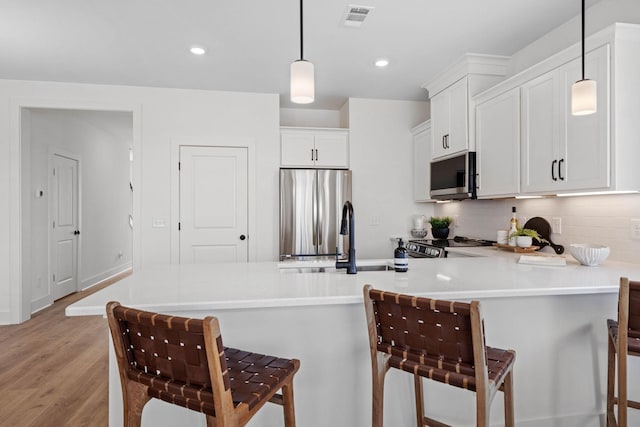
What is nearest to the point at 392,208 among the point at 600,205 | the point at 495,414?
the point at 600,205

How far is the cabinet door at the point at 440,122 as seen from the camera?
3.72 metres

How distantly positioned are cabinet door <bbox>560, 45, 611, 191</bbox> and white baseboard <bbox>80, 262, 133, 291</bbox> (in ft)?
20.4

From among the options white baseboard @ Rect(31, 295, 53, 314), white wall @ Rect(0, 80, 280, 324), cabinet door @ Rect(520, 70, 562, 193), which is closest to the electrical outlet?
cabinet door @ Rect(520, 70, 562, 193)

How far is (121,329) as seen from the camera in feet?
3.76

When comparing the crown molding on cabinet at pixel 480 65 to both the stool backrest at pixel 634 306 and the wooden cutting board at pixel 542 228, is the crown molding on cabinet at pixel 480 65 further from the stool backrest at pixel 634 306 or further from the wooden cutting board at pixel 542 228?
the stool backrest at pixel 634 306

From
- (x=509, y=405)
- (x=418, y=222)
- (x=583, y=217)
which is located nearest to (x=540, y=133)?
(x=583, y=217)

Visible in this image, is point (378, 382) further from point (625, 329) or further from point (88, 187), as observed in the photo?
point (88, 187)

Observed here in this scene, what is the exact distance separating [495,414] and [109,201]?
6.85 metres

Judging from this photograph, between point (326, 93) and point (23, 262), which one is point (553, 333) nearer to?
point (326, 93)

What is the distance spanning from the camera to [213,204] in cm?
435

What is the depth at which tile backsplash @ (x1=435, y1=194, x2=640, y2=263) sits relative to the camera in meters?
2.37

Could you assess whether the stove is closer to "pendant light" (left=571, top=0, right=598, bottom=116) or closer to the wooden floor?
"pendant light" (left=571, top=0, right=598, bottom=116)

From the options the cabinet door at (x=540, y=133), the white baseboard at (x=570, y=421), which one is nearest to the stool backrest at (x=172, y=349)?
the white baseboard at (x=570, y=421)

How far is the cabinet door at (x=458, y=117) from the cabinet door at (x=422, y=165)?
0.63 m
